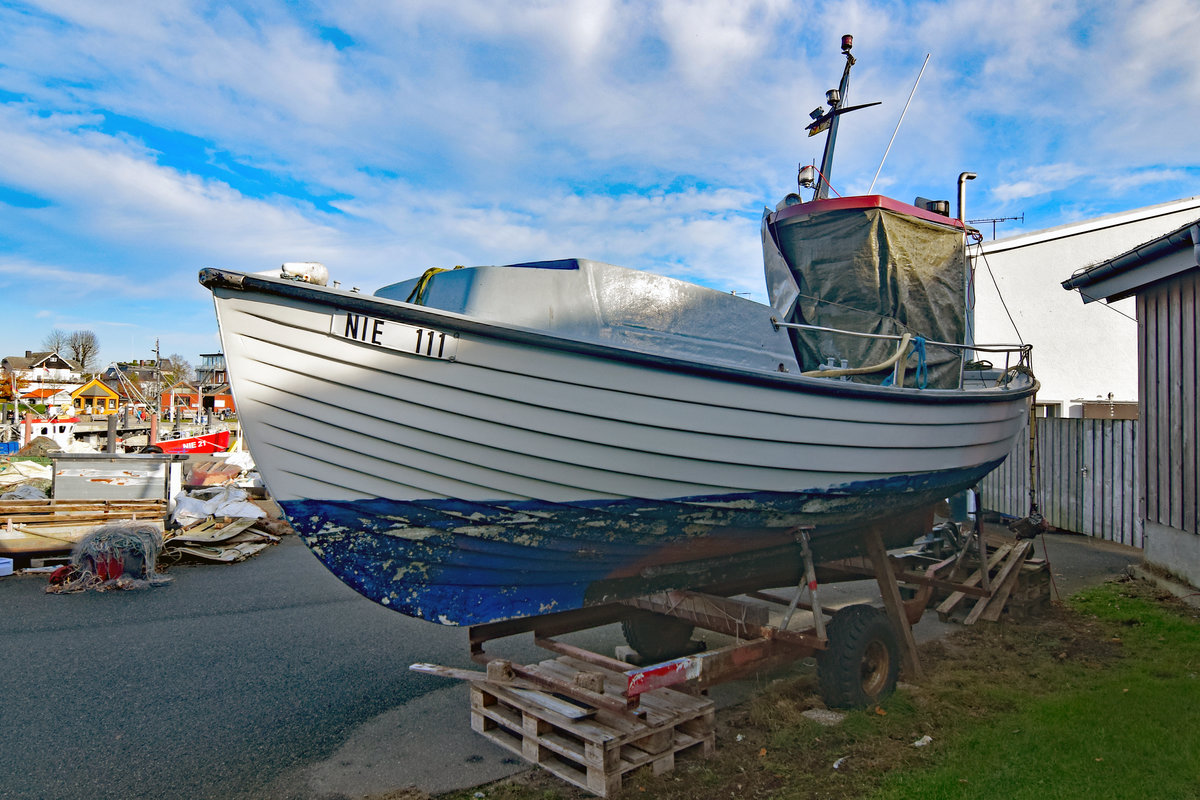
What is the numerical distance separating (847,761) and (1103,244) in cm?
1499

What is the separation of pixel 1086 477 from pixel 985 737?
25.4 ft

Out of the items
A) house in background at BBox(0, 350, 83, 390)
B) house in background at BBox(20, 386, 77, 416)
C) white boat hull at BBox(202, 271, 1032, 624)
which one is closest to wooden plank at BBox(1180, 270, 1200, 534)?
white boat hull at BBox(202, 271, 1032, 624)

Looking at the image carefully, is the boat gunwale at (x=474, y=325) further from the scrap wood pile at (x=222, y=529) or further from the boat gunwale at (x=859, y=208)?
the scrap wood pile at (x=222, y=529)

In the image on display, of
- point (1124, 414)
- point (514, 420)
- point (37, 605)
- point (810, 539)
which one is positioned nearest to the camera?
point (514, 420)

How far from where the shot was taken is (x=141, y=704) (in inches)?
176

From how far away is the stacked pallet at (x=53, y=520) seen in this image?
8719 millimetres

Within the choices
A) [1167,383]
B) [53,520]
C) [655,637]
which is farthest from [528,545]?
[53,520]

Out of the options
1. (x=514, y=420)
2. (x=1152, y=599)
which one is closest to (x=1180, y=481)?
(x=1152, y=599)

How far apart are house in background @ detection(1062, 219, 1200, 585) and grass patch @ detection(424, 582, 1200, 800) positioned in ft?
6.15

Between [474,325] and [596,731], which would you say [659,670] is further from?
[474,325]

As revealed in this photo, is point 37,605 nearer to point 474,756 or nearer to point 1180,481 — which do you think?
point 474,756

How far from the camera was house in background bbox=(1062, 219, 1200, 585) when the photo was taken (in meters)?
6.36

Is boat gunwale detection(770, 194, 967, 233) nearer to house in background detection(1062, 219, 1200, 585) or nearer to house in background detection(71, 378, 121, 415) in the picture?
house in background detection(1062, 219, 1200, 585)

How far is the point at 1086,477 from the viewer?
9.69 metres
